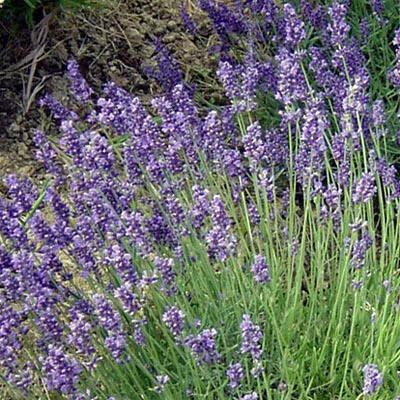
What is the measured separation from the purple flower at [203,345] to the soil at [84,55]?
1.77 meters

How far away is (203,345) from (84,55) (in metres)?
2.35

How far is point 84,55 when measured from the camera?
3986 mm

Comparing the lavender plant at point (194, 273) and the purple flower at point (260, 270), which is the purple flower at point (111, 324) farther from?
the purple flower at point (260, 270)

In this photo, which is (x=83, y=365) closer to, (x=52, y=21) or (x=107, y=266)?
(x=107, y=266)

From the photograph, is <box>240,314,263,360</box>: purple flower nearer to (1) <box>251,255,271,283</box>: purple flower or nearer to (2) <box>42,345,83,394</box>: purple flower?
(1) <box>251,255,271,283</box>: purple flower

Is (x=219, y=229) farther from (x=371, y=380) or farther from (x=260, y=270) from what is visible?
(x=371, y=380)

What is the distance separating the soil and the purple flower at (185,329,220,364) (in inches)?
69.6

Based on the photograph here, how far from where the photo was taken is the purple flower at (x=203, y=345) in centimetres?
188

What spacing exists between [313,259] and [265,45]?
4.70 feet

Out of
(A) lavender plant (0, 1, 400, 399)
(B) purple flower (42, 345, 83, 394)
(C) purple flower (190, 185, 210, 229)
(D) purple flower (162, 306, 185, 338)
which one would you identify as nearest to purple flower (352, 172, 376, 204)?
(A) lavender plant (0, 1, 400, 399)

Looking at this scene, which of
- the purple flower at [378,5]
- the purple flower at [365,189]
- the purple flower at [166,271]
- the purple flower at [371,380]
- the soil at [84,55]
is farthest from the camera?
the soil at [84,55]

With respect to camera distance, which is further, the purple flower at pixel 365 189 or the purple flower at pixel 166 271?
the purple flower at pixel 365 189

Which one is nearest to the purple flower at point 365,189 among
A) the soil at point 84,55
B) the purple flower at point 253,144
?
the purple flower at point 253,144

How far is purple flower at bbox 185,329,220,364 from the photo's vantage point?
1.88 m
